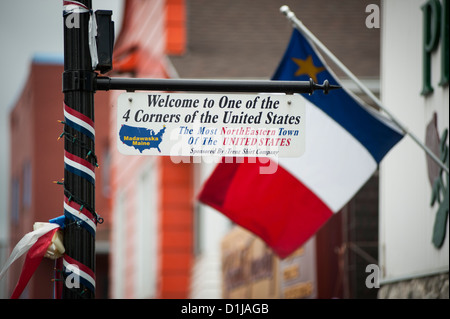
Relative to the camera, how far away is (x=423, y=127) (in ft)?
36.4

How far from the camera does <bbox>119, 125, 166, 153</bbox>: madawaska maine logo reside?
6.71 m

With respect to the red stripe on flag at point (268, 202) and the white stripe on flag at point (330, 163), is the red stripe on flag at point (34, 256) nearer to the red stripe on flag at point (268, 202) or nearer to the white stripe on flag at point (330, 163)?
the red stripe on flag at point (268, 202)

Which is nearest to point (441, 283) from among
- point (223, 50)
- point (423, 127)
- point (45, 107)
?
point (423, 127)

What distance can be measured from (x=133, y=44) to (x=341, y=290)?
11.4m

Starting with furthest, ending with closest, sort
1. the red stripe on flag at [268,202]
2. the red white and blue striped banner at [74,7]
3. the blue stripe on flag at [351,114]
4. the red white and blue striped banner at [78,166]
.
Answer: the red stripe on flag at [268,202] < the blue stripe on flag at [351,114] < the red white and blue striped banner at [74,7] < the red white and blue striped banner at [78,166]

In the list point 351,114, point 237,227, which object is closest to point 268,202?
point 351,114

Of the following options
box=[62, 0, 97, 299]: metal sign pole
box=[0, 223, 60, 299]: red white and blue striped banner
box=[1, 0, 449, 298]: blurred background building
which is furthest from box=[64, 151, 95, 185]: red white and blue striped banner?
box=[1, 0, 449, 298]: blurred background building

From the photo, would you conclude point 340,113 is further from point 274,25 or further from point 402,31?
point 274,25

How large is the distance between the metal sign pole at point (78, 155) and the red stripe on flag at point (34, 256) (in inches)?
4.8

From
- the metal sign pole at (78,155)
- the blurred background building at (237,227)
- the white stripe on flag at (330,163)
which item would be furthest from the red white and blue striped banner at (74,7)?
the white stripe on flag at (330,163)

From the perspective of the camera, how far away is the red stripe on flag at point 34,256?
20.8 ft

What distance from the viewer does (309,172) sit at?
11328 mm

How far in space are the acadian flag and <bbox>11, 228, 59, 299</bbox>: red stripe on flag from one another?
4832 mm

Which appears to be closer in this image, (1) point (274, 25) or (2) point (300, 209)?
(2) point (300, 209)
